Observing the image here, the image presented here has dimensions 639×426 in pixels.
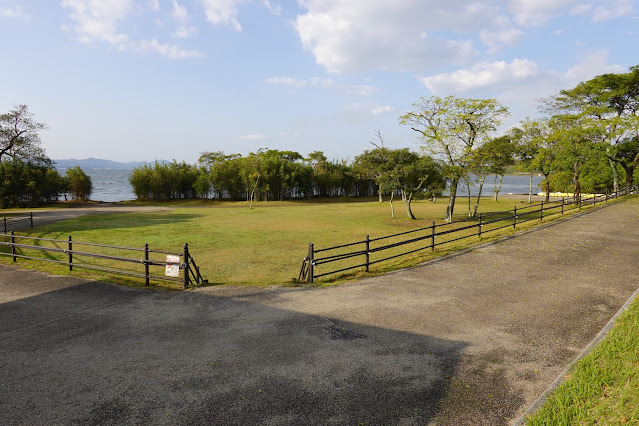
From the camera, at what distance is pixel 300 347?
6.23 metres

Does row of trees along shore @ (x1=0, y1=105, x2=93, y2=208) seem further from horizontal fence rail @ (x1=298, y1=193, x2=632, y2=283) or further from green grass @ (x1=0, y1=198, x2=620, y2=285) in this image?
horizontal fence rail @ (x1=298, y1=193, x2=632, y2=283)

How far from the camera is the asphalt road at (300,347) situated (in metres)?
4.59

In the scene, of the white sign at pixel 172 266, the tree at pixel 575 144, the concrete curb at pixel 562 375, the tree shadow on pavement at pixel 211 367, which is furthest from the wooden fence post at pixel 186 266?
the tree at pixel 575 144

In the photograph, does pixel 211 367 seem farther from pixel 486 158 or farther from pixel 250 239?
pixel 486 158

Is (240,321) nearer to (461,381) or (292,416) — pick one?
(292,416)

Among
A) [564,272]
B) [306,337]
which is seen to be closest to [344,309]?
[306,337]

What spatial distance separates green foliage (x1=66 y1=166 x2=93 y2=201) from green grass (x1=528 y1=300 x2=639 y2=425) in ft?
212

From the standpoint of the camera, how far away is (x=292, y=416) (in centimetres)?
440

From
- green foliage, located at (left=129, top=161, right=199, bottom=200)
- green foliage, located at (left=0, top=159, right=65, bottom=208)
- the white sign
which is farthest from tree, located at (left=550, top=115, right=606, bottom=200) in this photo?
green foliage, located at (left=0, top=159, right=65, bottom=208)

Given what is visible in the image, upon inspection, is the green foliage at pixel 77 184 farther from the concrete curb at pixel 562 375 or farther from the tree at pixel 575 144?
the tree at pixel 575 144

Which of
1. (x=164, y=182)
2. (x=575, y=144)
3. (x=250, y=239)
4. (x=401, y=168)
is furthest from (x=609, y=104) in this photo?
(x=164, y=182)

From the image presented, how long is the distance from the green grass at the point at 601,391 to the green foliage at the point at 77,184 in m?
64.5

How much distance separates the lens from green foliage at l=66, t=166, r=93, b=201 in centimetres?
5409

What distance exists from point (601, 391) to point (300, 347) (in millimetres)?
4424
